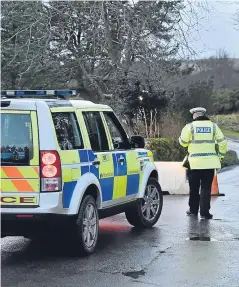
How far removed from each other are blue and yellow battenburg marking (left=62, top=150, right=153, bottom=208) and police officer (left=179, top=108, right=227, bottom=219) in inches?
44.8

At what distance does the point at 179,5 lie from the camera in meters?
19.0

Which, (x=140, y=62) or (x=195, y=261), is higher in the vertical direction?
(x=140, y=62)

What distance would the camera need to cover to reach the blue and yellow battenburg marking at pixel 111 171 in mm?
6590

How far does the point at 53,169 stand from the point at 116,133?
1.98m

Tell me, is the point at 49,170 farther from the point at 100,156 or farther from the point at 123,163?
the point at 123,163

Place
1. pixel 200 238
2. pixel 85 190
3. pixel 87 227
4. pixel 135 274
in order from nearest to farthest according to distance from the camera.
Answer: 1. pixel 135 274
2. pixel 85 190
3. pixel 87 227
4. pixel 200 238

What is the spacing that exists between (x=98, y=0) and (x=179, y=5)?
2464 millimetres

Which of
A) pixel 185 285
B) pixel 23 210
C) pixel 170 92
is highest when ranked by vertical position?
pixel 170 92

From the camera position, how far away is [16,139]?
6465 mm

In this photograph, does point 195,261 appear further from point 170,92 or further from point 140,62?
point 170,92

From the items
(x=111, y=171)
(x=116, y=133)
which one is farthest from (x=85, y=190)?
(x=116, y=133)

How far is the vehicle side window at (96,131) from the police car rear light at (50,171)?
0.99 metres

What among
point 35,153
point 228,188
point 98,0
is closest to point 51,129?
point 35,153

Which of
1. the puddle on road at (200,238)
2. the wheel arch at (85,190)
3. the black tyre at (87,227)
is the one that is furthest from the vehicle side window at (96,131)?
the puddle on road at (200,238)
